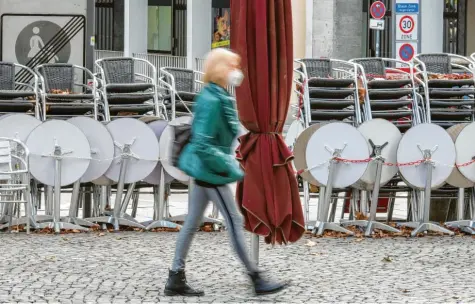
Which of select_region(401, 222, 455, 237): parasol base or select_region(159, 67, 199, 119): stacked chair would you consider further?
select_region(159, 67, 199, 119): stacked chair

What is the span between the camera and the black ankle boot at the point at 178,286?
9.52m

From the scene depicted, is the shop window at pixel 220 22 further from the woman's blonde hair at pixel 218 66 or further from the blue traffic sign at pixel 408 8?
the woman's blonde hair at pixel 218 66

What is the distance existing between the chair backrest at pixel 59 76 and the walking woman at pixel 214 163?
731 cm

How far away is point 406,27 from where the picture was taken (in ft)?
82.8

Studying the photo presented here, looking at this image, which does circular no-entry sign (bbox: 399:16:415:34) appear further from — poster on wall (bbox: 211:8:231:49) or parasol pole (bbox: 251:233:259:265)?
poster on wall (bbox: 211:8:231:49)

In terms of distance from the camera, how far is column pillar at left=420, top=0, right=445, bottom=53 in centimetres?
3394

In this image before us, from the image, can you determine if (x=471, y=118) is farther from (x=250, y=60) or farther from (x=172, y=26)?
(x=172, y=26)

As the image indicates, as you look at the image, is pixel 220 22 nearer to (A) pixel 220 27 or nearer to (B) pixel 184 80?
(A) pixel 220 27

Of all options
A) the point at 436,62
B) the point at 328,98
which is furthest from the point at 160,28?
the point at 328,98

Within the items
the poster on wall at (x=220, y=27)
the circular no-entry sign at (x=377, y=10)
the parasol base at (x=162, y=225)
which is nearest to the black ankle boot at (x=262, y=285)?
the parasol base at (x=162, y=225)

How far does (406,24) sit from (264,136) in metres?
14.9

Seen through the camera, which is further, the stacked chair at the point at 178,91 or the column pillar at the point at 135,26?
the column pillar at the point at 135,26

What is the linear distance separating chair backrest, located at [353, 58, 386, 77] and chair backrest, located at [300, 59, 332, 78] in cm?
74

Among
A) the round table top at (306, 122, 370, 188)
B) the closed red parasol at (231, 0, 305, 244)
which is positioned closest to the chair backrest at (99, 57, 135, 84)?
the round table top at (306, 122, 370, 188)
